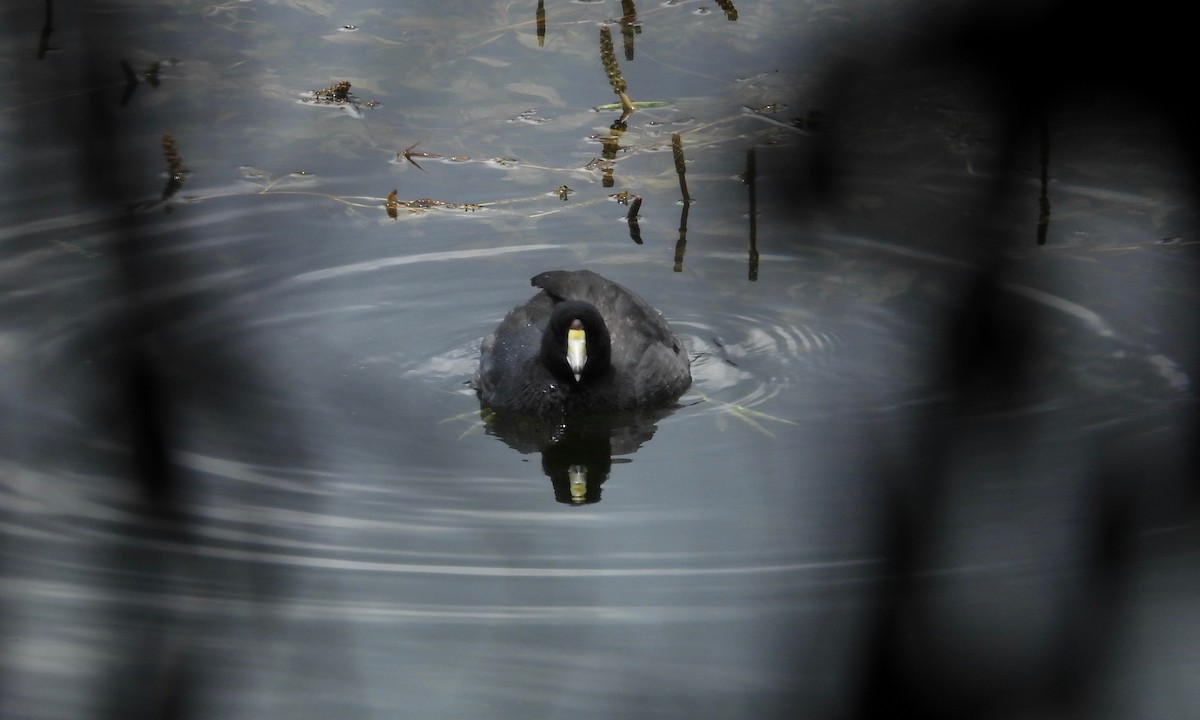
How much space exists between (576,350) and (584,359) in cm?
6

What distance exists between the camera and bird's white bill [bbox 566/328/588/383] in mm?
5621

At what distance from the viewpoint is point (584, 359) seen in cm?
565

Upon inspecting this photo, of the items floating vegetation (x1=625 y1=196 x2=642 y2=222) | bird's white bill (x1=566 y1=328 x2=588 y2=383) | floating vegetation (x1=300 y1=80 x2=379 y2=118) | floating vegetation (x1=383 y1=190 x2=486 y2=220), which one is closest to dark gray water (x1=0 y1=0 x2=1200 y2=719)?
bird's white bill (x1=566 y1=328 x2=588 y2=383)

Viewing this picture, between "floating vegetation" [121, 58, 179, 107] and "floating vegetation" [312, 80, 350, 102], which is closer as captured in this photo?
"floating vegetation" [121, 58, 179, 107]

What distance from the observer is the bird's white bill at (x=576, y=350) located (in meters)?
5.62

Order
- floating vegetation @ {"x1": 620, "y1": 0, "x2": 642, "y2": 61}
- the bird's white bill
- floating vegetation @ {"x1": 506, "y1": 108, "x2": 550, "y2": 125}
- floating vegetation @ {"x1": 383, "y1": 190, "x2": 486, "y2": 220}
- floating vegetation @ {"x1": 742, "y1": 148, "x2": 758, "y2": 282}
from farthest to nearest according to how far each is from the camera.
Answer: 1. floating vegetation @ {"x1": 506, "y1": 108, "x2": 550, "y2": 125}
2. floating vegetation @ {"x1": 620, "y1": 0, "x2": 642, "y2": 61}
3. floating vegetation @ {"x1": 383, "y1": 190, "x2": 486, "y2": 220}
4. the bird's white bill
5. floating vegetation @ {"x1": 742, "y1": 148, "x2": 758, "y2": 282}

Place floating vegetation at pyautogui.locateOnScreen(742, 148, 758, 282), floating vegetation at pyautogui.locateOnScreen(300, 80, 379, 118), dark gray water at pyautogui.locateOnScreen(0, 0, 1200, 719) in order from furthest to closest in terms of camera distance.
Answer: floating vegetation at pyautogui.locateOnScreen(300, 80, 379, 118) → floating vegetation at pyautogui.locateOnScreen(742, 148, 758, 282) → dark gray water at pyautogui.locateOnScreen(0, 0, 1200, 719)

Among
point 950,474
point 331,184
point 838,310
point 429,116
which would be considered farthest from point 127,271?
point 429,116

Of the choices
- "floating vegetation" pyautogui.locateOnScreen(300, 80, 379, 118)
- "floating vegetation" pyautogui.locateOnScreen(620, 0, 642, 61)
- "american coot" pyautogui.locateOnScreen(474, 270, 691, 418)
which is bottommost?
"american coot" pyautogui.locateOnScreen(474, 270, 691, 418)

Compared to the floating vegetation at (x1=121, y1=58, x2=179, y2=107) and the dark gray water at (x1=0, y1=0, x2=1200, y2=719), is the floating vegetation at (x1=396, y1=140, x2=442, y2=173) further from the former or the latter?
the floating vegetation at (x1=121, y1=58, x2=179, y2=107)

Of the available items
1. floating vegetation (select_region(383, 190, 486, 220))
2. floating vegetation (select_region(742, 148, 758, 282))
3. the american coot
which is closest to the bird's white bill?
the american coot

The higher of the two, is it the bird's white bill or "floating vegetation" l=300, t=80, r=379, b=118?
"floating vegetation" l=300, t=80, r=379, b=118

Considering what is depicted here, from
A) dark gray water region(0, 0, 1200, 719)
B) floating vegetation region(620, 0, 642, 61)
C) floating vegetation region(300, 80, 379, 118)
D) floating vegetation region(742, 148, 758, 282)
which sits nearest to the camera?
dark gray water region(0, 0, 1200, 719)

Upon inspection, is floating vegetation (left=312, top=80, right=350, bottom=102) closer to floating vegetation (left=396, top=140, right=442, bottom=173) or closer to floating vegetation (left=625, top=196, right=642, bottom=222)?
floating vegetation (left=396, top=140, right=442, bottom=173)
